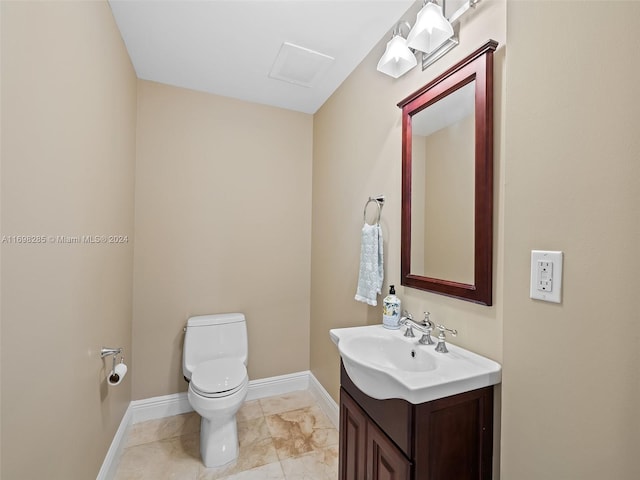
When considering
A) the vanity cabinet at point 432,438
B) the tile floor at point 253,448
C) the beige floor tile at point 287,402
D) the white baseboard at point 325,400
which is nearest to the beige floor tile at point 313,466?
the tile floor at point 253,448

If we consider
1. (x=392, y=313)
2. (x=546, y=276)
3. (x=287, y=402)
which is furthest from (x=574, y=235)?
(x=287, y=402)

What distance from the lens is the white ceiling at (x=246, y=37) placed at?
1.49 metres

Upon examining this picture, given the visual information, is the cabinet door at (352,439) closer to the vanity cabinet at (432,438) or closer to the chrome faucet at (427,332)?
the vanity cabinet at (432,438)

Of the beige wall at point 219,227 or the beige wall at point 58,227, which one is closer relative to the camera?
the beige wall at point 58,227

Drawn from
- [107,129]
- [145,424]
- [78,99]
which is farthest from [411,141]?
[145,424]

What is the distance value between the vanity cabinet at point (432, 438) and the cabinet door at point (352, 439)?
45 mm

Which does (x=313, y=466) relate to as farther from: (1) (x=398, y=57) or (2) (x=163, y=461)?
(1) (x=398, y=57)

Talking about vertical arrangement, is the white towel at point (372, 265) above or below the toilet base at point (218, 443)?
above

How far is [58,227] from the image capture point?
103cm

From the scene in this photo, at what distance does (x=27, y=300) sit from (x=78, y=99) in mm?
787

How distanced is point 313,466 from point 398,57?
2.21m

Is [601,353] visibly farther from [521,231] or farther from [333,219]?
[333,219]

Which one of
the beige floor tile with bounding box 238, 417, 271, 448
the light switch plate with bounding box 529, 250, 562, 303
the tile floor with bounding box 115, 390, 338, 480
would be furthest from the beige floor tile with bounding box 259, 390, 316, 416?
the light switch plate with bounding box 529, 250, 562, 303

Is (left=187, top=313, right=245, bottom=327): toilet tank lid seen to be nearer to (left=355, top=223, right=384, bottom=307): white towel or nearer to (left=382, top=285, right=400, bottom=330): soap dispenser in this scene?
(left=355, top=223, right=384, bottom=307): white towel
